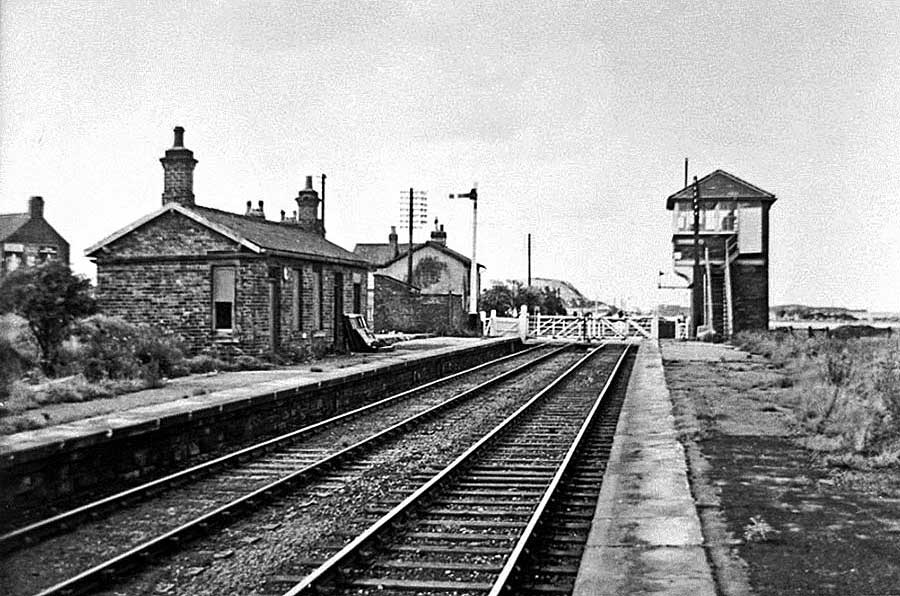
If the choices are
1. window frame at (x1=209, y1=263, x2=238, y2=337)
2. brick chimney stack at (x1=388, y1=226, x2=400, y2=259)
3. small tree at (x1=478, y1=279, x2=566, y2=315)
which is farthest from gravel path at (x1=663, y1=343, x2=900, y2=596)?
brick chimney stack at (x1=388, y1=226, x2=400, y2=259)

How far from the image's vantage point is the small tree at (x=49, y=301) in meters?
17.3

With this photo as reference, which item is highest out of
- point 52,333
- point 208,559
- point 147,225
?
point 147,225

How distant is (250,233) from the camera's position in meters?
24.7

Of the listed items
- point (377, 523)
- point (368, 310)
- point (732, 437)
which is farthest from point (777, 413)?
point (368, 310)

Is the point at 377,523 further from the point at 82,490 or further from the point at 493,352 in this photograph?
the point at 493,352

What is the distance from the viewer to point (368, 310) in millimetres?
32875

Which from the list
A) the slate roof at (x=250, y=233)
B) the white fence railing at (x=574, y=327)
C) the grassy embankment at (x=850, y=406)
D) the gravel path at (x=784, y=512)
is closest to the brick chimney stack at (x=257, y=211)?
the slate roof at (x=250, y=233)

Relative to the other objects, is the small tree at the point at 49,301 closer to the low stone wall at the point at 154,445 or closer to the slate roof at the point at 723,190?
the low stone wall at the point at 154,445

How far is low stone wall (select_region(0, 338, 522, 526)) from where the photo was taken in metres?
9.59

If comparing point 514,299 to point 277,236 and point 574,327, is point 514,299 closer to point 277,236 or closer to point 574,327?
point 574,327

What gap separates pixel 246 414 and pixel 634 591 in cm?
948

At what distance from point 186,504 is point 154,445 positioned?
2778 millimetres

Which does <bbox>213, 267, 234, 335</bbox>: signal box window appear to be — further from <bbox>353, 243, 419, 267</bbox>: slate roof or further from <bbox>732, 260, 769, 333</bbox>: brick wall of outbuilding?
<bbox>353, 243, 419, 267</bbox>: slate roof

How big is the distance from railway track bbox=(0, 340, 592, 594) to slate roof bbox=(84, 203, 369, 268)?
873cm
